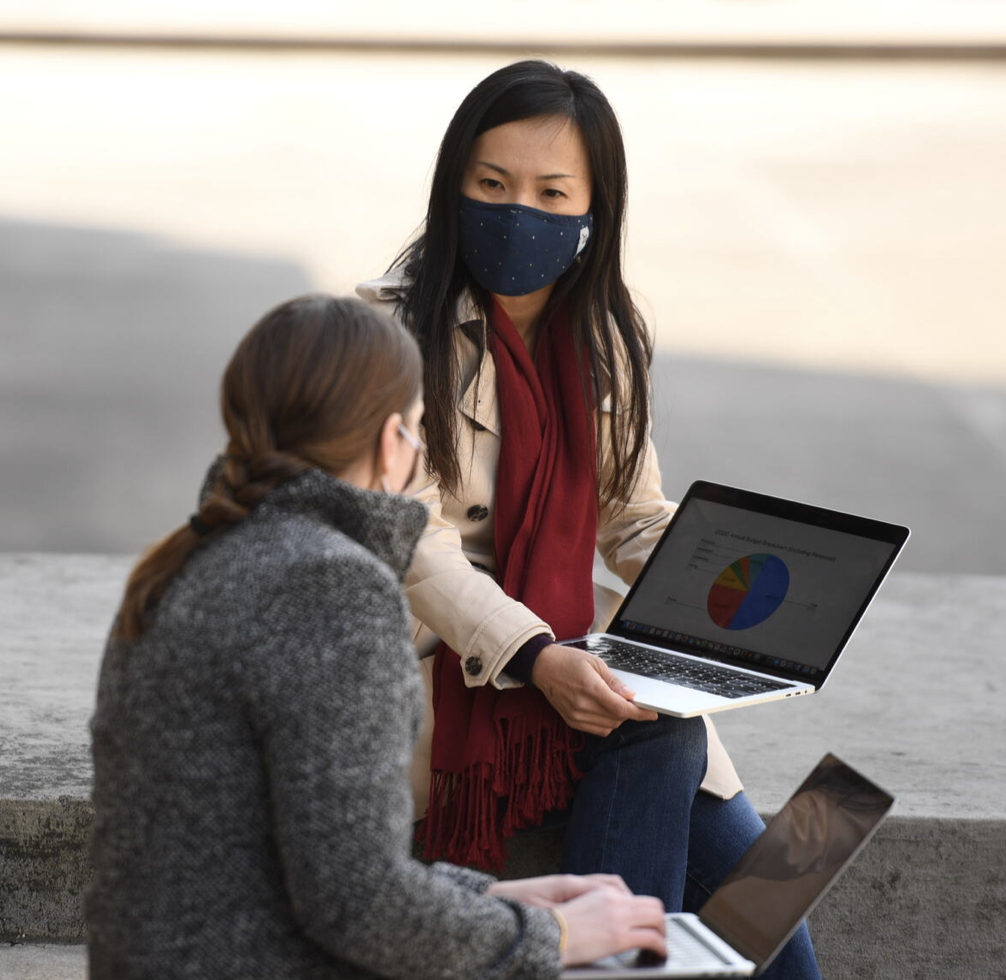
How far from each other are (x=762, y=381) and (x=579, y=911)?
6849 millimetres

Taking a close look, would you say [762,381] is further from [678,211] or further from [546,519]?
[546,519]

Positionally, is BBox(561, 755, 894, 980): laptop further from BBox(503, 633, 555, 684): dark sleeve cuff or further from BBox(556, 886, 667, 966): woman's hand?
BBox(503, 633, 555, 684): dark sleeve cuff

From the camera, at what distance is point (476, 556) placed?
6.96ft

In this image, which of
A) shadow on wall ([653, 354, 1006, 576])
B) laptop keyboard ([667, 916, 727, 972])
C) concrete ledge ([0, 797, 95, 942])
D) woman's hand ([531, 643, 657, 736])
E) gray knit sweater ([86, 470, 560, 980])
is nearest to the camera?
gray knit sweater ([86, 470, 560, 980])

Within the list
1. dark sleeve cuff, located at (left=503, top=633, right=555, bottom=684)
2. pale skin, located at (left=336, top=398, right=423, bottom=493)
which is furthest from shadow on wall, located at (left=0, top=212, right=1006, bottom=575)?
pale skin, located at (left=336, top=398, right=423, bottom=493)

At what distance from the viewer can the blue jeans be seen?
1.82 m

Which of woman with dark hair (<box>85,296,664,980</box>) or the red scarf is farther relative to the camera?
the red scarf

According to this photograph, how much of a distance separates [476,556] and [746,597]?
405mm

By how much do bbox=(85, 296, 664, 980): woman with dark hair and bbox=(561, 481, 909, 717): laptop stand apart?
715 millimetres

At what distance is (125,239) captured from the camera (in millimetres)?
8953

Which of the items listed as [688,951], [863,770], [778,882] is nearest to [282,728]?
[688,951]

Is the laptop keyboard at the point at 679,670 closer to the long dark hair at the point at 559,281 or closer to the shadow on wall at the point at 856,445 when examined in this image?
the long dark hair at the point at 559,281

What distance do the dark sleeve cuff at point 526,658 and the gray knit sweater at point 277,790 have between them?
698 mm

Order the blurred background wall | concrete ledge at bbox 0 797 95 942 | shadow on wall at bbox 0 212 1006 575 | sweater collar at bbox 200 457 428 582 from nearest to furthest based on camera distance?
sweater collar at bbox 200 457 428 582 → concrete ledge at bbox 0 797 95 942 → shadow on wall at bbox 0 212 1006 575 → the blurred background wall
